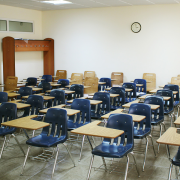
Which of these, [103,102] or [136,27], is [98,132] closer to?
[103,102]

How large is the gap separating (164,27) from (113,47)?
2.42 m

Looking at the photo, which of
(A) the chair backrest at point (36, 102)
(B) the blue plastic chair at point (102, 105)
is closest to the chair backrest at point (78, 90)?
(B) the blue plastic chair at point (102, 105)

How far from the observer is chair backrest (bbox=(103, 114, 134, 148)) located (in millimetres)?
4492

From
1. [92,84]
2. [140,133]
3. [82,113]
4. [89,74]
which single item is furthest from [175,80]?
[140,133]

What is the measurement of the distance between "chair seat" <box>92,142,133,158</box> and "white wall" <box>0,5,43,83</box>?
8824 mm

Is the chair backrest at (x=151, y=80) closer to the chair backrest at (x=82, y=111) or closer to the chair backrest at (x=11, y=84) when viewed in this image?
the chair backrest at (x=11, y=84)

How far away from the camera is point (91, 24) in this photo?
12953 millimetres

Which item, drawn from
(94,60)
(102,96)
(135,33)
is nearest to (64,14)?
(94,60)

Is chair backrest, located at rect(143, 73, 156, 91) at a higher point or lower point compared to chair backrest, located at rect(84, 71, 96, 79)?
lower

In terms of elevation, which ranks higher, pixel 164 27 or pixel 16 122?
pixel 164 27

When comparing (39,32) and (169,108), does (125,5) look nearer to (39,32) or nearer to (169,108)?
(39,32)

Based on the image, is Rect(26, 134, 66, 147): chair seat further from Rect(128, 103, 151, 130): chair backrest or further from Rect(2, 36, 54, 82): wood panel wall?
Rect(2, 36, 54, 82): wood panel wall

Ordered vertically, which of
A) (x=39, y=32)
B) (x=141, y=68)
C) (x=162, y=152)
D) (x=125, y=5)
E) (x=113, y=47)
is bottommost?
(x=162, y=152)

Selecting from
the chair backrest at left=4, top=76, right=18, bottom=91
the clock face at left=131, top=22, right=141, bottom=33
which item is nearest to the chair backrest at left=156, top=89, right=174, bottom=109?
the clock face at left=131, top=22, right=141, bottom=33
